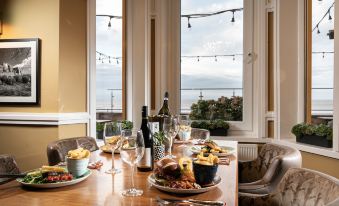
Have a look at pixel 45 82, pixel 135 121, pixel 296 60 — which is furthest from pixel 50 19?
pixel 296 60

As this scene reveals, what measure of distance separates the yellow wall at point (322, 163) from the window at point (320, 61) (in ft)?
1.37

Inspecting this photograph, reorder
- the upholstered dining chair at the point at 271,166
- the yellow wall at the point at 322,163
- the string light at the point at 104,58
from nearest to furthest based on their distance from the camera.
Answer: the upholstered dining chair at the point at 271,166, the yellow wall at the point at 322,163, the string light at the point at 104,58

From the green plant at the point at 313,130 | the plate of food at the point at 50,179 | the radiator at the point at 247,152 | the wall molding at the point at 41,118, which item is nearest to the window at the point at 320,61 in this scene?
the green plant at the point at 313,130

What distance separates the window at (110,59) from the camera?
3633mm

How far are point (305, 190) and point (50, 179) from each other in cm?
101

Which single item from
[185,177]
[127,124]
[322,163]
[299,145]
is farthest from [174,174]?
[127,124]

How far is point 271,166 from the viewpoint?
1.77m

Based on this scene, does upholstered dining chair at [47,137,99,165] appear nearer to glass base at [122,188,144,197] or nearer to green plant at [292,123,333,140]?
glass base at [122,188,144,197]

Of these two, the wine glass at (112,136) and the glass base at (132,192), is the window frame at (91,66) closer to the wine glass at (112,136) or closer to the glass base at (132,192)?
the wine glass at (112,136)

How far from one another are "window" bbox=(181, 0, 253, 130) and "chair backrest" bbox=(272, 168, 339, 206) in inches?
95.7

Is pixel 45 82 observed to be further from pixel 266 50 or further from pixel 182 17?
pixel 266 50

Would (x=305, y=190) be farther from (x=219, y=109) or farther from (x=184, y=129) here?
(x=219, y=109)

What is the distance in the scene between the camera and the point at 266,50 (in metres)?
3.46

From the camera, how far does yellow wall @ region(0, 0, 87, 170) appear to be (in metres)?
2.76
